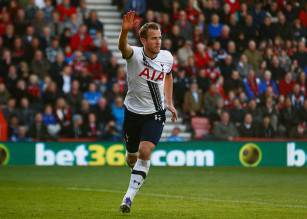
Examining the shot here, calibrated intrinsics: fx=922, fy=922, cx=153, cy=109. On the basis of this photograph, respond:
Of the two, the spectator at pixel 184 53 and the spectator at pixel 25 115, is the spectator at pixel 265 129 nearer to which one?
the spectator at pixel 184 53

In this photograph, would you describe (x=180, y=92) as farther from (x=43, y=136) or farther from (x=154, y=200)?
(x=154, y=200)

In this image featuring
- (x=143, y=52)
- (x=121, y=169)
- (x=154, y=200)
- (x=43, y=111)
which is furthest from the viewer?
(x=43, y=111)

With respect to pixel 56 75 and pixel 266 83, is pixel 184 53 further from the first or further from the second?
pixel 56 75

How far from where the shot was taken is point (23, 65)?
24.4m

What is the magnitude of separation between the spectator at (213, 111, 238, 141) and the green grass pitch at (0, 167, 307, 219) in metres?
2.36

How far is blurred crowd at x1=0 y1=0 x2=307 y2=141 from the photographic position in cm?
2439

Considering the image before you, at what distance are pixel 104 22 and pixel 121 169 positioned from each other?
792 centimetres

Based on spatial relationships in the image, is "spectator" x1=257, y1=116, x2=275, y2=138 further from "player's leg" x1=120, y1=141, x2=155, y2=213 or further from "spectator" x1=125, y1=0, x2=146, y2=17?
"player's leg" x1=120, y1=141, x2=155, y2=213

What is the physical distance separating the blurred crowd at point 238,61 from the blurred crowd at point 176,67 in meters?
0.03

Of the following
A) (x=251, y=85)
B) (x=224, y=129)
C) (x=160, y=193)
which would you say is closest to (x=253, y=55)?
(x=251, y=85)

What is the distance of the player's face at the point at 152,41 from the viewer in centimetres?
1213

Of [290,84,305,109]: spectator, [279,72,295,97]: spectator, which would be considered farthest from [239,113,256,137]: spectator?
[279,72,295,97]: spectator

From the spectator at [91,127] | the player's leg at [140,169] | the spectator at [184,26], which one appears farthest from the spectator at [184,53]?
the player's leg at [140,169]

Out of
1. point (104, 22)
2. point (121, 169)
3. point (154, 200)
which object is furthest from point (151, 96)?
point (104, 22)
